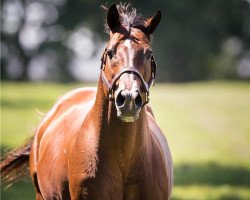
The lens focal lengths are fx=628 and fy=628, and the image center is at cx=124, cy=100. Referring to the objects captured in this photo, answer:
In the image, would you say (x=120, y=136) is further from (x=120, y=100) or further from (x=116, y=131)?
(x=120, y=100)

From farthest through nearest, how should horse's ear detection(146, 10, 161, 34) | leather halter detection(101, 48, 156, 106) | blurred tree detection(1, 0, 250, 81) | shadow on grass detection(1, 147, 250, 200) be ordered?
blurred tree detection(1, 0, 250, 81)
shadow on grass detection(1, 147, 250, 200)
horse's ear detection(146, 10, 161, 34)
leather halter detection(101, 48, 156, 106)

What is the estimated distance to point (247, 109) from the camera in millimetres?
17594

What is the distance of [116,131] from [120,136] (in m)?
0.05

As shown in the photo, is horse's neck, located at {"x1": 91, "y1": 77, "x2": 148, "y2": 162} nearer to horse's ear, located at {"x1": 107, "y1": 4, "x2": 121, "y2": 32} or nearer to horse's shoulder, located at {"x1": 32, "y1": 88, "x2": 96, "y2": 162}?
horse's ear, located at {"x1": 107, "y1": 4, "x2": 121, "y2": 32}

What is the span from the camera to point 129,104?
3.85 meters

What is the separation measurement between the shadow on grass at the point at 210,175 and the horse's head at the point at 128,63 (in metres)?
5.91

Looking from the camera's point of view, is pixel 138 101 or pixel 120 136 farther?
pixel 120 136

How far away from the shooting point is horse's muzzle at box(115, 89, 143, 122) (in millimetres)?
3850

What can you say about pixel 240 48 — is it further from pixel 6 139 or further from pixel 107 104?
pixel 107 104

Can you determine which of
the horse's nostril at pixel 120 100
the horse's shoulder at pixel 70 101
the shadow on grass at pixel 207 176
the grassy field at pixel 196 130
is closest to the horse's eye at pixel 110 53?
the horse's nostril at pixel 120 100

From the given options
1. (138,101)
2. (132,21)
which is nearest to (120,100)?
(138,101)

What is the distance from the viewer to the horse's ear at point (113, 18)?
4.46 meters

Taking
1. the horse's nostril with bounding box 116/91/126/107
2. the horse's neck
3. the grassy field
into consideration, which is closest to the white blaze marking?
the horse's nostril with bounding box 116/91/126/107

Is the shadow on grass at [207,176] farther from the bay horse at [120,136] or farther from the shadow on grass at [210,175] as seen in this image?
the bay horse at [120,136]
